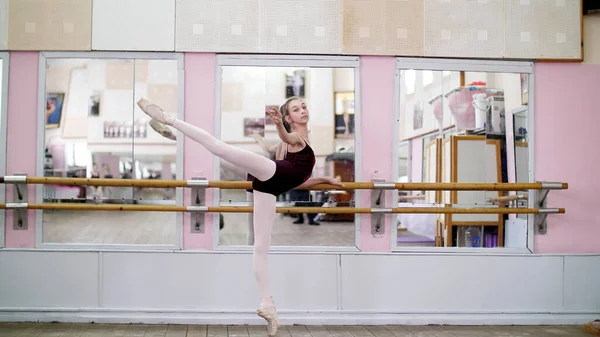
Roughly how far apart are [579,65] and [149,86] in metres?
3.67

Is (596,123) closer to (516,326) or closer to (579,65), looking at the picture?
(579,65)

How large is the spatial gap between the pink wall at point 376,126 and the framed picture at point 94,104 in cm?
223

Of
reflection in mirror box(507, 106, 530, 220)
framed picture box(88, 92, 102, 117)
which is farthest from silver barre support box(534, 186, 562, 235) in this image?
framed picture box(88, 92, 102, 117)

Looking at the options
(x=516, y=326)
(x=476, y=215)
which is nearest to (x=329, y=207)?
(x=476, y=215)

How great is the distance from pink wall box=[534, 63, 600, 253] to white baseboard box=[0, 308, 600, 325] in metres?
0.59

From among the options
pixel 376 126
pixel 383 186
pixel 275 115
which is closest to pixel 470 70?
pixel 376 126

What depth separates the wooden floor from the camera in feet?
15.7

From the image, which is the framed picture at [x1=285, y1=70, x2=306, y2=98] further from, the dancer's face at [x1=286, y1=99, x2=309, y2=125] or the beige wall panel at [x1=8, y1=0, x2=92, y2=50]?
the beige wall panel at [x1=8, y1=0, x2=92, y2=50]

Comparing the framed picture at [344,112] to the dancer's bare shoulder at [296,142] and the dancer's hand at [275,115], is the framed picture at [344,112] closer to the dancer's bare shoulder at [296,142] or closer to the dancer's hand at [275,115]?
the dancer's bare shoulder at [296,142]

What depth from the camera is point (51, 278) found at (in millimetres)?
5223

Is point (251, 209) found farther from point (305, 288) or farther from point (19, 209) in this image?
point (19, 209)

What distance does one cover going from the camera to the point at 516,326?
5328 mm

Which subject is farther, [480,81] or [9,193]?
[480,81]

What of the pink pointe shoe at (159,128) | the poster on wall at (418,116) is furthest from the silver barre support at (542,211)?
the pink pointe shoe at (159,128)
